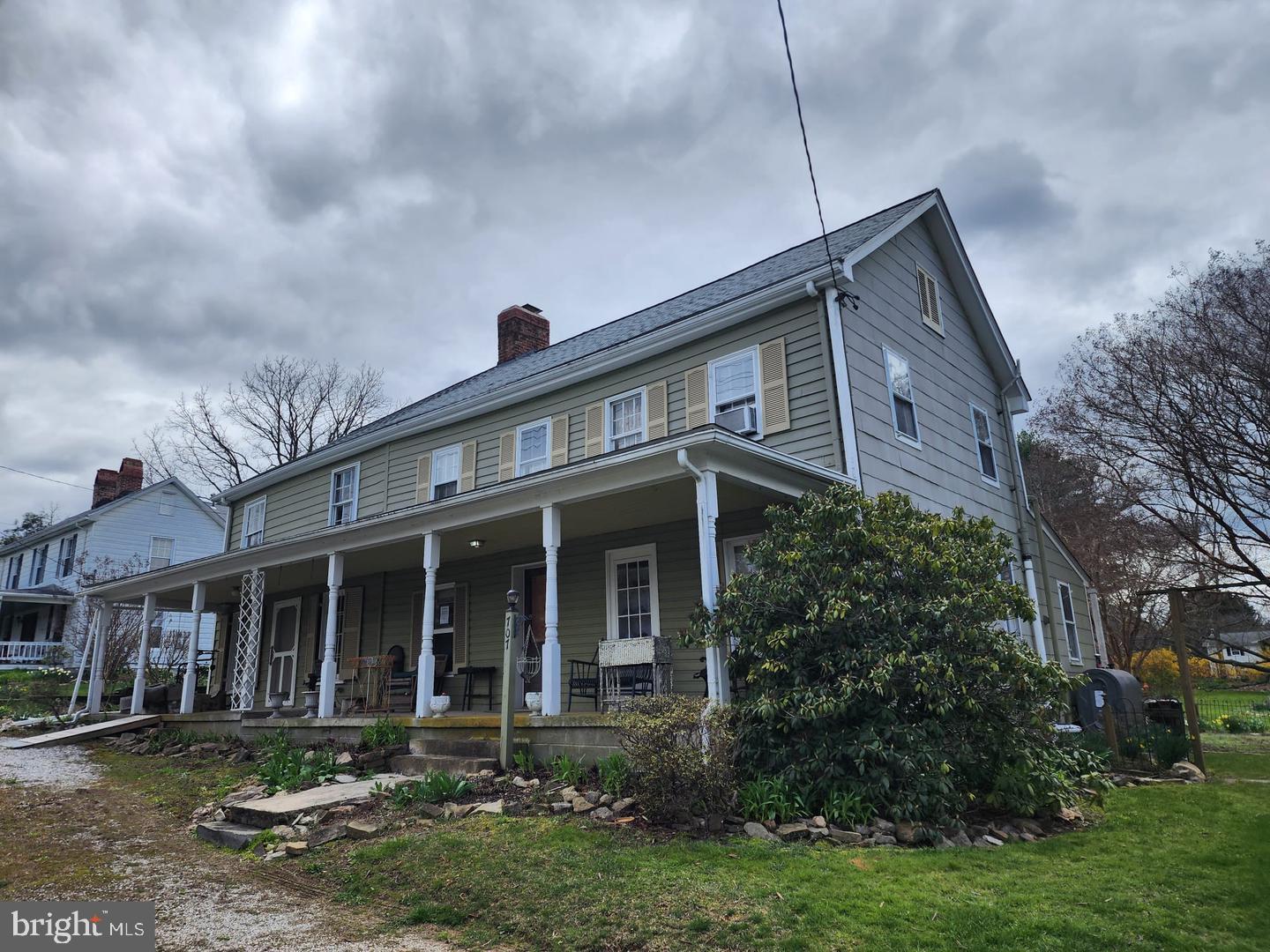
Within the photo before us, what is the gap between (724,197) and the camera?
9742mm

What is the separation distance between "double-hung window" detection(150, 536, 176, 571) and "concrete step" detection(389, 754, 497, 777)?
26647 mm

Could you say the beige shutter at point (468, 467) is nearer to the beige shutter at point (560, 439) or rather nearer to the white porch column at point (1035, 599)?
the beige shutter at point (560, 439)

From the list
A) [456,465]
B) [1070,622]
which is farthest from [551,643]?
[1070,622]

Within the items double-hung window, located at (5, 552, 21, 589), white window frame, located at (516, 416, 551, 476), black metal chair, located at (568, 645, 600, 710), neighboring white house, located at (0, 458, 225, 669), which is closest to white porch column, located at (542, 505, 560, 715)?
black metal chair, located at (568, 645, 600, 710)

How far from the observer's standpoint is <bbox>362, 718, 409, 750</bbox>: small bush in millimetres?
10008

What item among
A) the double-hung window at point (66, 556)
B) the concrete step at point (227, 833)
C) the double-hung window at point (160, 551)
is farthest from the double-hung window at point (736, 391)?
the double-hung window at point (66, 556)

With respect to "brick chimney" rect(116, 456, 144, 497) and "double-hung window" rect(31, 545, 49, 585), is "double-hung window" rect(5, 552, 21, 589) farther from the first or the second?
"brick chimney" rect(116, 456, 144, 497)

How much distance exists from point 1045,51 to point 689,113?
3754mm

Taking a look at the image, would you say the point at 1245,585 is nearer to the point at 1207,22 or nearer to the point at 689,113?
the point at 1207,22

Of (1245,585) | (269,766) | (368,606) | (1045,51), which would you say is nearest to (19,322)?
(368,606)

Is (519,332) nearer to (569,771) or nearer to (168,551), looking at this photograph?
(569,771)

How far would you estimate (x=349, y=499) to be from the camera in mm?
17047

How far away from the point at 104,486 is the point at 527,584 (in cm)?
2645

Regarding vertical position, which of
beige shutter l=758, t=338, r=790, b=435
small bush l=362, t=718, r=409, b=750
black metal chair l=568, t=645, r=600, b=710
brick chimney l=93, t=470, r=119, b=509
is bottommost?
small bush l=362, t=718, r=409, b=750
